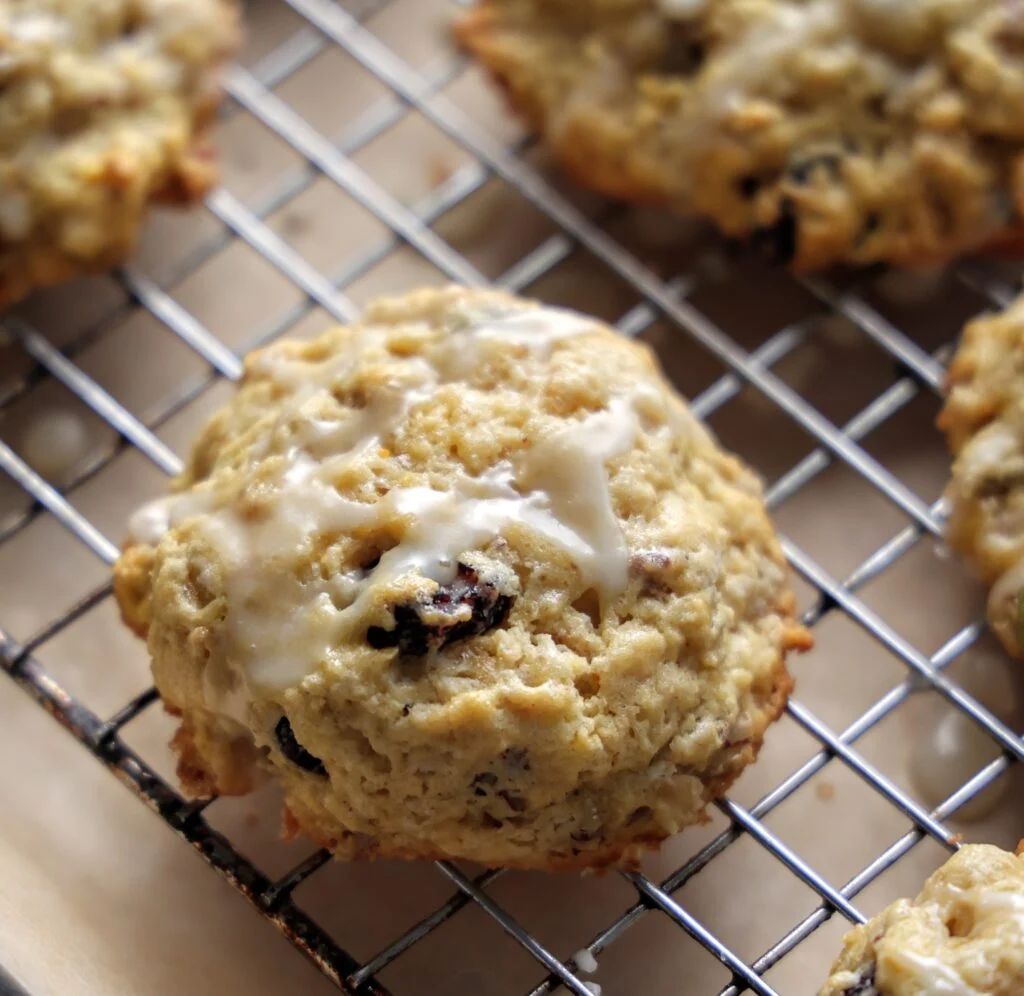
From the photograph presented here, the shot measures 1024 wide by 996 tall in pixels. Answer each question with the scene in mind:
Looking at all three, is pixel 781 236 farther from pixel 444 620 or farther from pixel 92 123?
pixel 92 123

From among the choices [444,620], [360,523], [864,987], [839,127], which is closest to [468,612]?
[444,620]

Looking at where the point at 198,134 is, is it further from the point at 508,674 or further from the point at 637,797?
the point at 637,797

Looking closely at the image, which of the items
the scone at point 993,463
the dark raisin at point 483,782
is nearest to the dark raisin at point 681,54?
the scone at point 993,463

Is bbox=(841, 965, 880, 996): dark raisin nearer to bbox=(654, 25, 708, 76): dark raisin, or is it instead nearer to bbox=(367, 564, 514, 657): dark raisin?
bbox=(367, 564, 514, 657): dark raisin

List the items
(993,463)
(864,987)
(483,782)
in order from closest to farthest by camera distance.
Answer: (864,987), (483,782), (993,463)

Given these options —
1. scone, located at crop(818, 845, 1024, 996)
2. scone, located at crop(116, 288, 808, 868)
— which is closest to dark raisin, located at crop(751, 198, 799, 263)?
scone, located at crop(116, 288, 808, 868)

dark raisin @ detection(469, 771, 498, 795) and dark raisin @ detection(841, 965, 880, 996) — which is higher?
dark raisin @ detection(469, 771, 498, 795)

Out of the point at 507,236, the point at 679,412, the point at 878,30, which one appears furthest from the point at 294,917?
the point at 878,30
